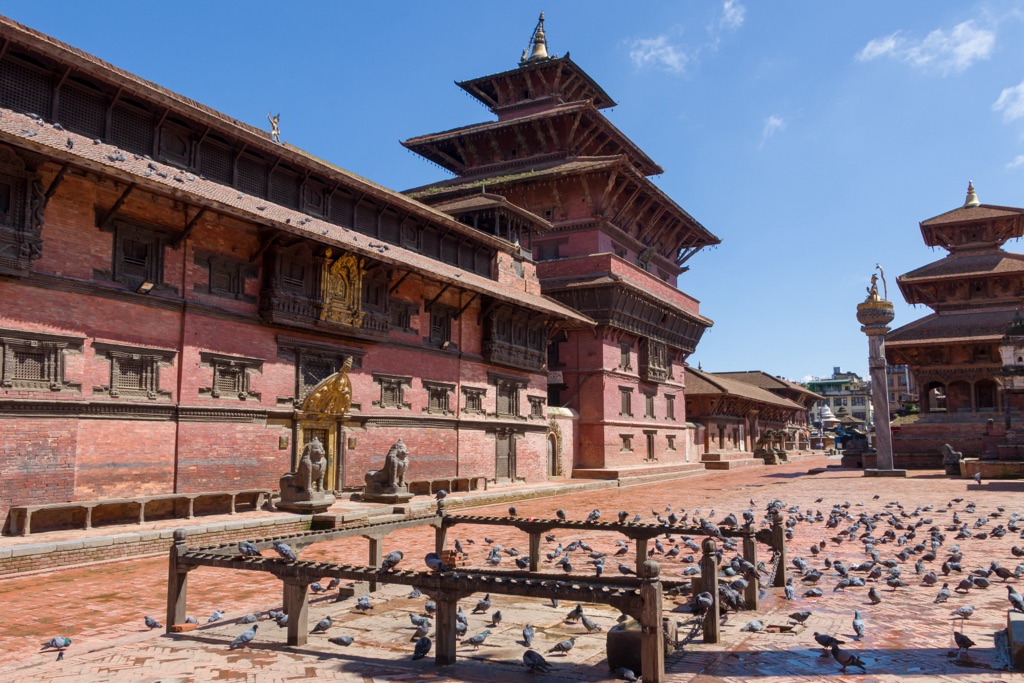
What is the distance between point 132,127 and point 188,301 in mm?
4224

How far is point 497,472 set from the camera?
28453 millimetres

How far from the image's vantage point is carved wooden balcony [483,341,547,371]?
28078mm

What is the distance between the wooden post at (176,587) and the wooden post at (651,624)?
15.4ft

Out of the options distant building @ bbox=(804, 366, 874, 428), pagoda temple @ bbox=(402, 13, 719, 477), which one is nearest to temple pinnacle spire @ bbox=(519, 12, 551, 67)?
pagoda temple @ bbox=(402, 13, 719, 477)

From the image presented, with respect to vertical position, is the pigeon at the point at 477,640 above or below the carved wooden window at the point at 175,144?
below

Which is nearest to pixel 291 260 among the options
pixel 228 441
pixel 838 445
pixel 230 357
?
pixel 230 357

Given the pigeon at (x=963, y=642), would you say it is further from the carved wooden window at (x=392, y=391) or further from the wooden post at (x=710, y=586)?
the carved wooden window at (x=392, y=391)

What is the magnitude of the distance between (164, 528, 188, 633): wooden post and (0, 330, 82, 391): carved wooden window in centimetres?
834

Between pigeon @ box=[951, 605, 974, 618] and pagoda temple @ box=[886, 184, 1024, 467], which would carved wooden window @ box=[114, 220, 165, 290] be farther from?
pagoda temple @ box=[886, 184, 1024, 467]

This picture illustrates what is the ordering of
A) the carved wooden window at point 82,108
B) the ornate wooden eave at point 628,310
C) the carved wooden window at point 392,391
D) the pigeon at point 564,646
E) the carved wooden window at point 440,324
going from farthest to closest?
the ornate wooden eave at point 628,310 < the carved wooden window at point 440,324 < the carved wooden window at point 392,391 < the carved wooden window at point 82,108 < the pigeon at point 564,646

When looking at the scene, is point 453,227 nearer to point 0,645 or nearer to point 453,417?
point 453,417

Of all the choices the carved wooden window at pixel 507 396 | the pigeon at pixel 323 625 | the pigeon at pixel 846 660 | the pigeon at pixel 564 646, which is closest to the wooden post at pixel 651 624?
the pigeon at pixel 564 646

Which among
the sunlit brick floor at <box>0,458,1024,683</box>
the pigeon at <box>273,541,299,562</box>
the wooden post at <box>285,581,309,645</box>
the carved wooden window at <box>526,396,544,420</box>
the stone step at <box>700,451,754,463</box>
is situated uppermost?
the carved wooden window at <box>526,396,544,420</box>

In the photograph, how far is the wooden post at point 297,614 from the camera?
6.93 meters
